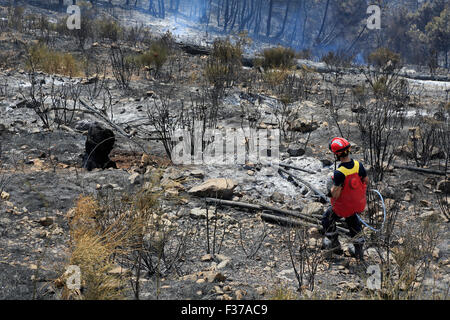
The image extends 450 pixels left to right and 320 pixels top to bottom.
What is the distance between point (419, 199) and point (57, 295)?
373cm

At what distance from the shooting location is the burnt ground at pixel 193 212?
7.77 ft

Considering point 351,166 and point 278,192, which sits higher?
point 351,166

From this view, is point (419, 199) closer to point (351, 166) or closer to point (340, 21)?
point (351, 166)

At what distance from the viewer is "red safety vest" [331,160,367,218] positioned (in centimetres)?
297

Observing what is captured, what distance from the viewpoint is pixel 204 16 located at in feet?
124

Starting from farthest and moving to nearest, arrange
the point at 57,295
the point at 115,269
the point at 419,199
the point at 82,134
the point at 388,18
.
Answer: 1. the point at 388,18
2. the point at 82,134
3. the point at 419,199
4. the point at 115,269
5. the point at 57,295

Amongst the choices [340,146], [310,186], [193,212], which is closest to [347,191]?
[340,146]

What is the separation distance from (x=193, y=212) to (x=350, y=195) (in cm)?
144

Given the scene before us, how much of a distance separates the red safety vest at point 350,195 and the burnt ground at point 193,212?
403 mm

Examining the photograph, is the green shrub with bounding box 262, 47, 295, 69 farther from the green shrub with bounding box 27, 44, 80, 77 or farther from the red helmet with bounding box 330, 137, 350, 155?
the red helmet with bounding box 330, 137, 350, 155

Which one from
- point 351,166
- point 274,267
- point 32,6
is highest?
point 32,6

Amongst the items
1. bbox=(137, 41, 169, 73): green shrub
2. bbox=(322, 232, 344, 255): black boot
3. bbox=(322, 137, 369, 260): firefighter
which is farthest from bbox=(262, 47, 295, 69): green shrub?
bbox=(322, 232, 344, 255): black boot
